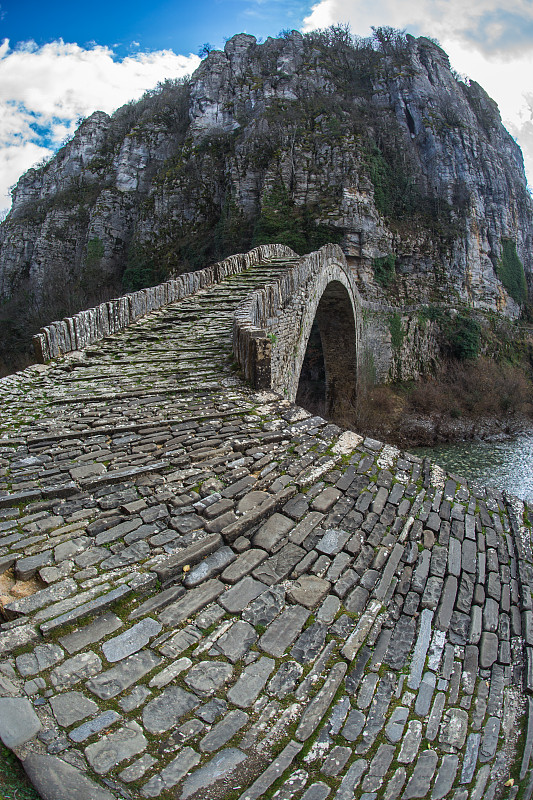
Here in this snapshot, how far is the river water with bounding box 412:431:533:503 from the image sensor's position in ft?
44.3

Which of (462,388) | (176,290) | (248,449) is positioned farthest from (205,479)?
(462,388)

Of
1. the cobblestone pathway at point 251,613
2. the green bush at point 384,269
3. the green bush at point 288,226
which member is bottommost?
the cobblestone pathway at point 251,613

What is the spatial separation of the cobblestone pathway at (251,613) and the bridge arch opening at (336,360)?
43.7 feet

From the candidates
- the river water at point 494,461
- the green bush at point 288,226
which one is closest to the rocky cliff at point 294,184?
the green bush at point 288,226

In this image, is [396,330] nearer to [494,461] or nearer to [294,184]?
[494,461]

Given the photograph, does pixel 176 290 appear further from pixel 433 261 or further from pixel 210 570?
pixel 433 261

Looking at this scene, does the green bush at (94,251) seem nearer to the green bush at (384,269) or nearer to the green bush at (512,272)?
the green bush at (384,269)

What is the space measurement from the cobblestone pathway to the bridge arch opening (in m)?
13.3

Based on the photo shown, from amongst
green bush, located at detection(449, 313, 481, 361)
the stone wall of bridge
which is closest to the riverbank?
green bush, located at detection(449, 313, 481, 361)

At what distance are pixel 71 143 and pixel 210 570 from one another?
46723mm

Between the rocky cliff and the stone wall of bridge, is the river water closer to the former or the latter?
the stone wall of bridge

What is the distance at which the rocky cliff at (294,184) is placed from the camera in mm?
26453

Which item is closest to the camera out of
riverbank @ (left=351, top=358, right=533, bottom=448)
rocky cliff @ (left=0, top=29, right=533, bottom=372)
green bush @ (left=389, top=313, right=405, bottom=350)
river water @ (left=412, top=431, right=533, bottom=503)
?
river water @ (left=412, top=431, right=533, bottom=503)

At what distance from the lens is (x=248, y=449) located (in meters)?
4.34
